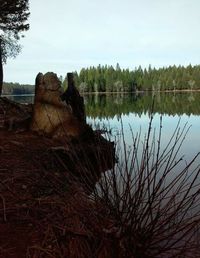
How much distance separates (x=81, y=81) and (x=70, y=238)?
195 m

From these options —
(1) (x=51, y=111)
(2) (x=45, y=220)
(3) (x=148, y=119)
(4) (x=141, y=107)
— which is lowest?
(4) (x=141, y=107)

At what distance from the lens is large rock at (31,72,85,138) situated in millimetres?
16250

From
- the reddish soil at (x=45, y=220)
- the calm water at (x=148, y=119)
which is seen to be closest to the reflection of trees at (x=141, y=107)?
the calm water at (x=148, y=119)

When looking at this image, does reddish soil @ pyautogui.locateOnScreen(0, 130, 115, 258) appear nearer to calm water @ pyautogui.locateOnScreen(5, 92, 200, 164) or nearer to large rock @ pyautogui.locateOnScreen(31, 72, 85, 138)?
calm water @ pyautogui.locateOnScreen(5, 92, 200, 164)

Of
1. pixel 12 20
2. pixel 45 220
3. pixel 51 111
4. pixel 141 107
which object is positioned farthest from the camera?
pixel 141 107

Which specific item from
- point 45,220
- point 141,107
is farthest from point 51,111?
point 141,107

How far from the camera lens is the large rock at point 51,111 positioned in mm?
16250

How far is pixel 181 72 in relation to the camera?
195m

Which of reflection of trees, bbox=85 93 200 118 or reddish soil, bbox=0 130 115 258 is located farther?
reflection of trees, bbox=85 93 200 118

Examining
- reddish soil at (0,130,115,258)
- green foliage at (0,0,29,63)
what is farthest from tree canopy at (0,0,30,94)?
reddish soil at (0,130,115,258)

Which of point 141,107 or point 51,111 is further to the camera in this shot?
point 141,107

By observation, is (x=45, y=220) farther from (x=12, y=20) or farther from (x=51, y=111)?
(x=12, y=20)

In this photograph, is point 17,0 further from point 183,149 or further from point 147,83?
point 147,83

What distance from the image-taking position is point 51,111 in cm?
1647
